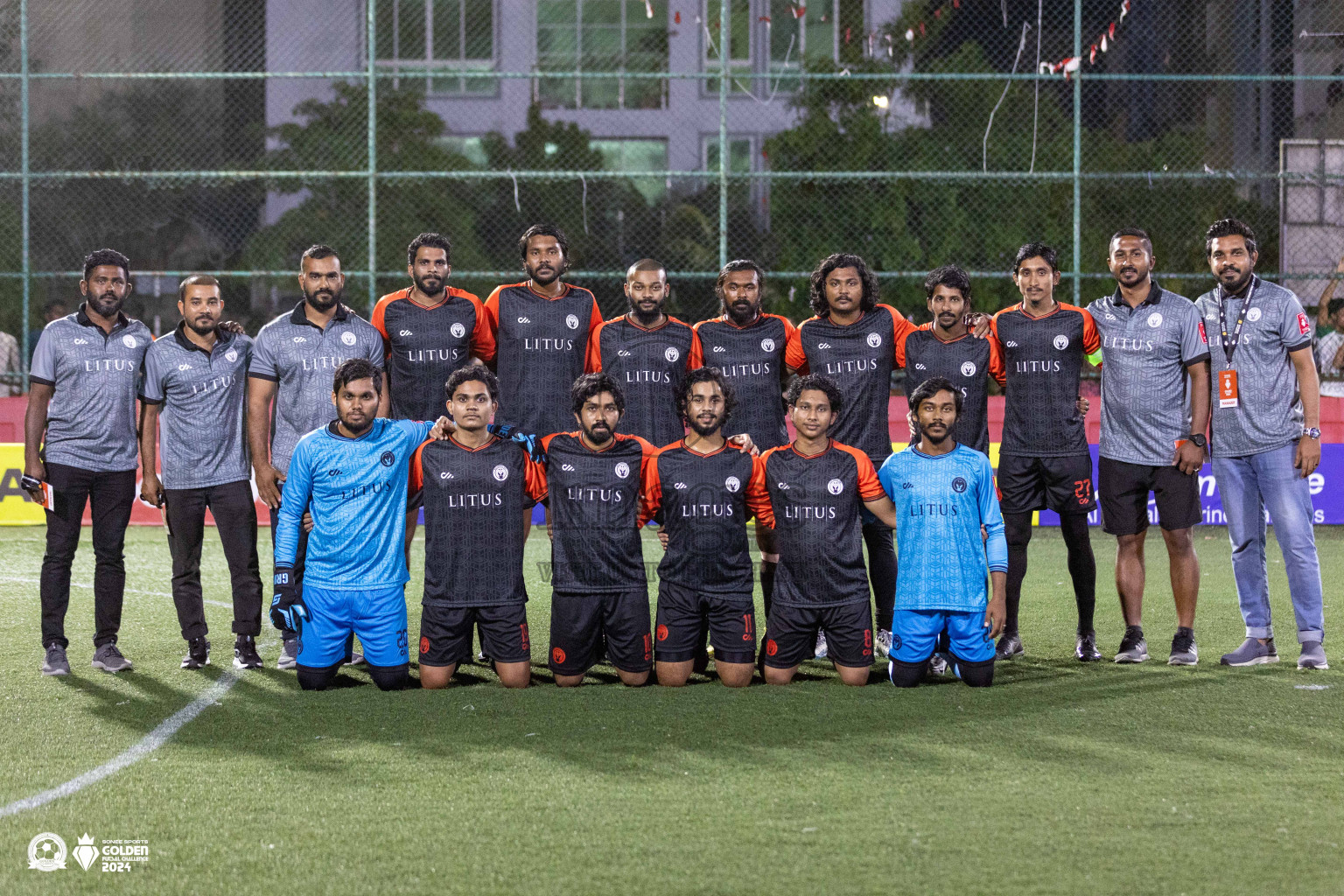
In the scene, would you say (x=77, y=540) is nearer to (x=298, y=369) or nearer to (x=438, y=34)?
(x=298, y=369)

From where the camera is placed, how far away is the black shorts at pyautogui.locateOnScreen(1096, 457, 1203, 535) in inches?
244

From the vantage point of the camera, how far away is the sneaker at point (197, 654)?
6.22m

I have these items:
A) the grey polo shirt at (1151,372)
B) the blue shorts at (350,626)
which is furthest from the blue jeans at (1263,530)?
the blue shorts at (350,626)

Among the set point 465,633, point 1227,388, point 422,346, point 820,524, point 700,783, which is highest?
point 422,346

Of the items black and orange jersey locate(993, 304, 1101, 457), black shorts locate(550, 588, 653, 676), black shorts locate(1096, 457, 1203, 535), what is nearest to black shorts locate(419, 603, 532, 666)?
black shorts locate(550, 588, 653, 676)

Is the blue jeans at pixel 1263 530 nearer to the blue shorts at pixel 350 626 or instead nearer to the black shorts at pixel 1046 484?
the black shorts at pixel 1046 484

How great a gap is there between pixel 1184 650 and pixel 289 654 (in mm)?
3865

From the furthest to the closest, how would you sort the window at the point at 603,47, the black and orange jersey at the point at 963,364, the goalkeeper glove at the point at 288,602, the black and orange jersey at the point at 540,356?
the window at the point at 603,47
the black and orange jersey at the point at 540,356
the black and orange jersey at the point at 963,364
the goalkeeper glove at the point at 288,602

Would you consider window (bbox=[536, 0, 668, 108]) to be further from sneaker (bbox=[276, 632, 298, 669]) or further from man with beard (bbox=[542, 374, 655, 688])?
man with beard (bbox=[542, 374, 655, 688])

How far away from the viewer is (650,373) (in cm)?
641

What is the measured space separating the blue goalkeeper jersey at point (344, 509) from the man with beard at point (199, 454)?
22.1 inches

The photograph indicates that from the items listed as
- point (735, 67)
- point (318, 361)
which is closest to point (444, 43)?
point (735, 67)

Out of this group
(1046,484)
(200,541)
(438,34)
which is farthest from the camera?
(438,34)

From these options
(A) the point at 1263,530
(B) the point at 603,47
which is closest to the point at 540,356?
(A) the point at 1263,530
